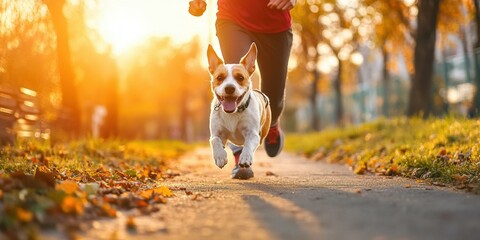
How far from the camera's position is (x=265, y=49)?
6.52 m

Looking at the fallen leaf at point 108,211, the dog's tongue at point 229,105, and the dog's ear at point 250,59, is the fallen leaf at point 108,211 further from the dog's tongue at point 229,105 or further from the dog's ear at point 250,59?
the dog's ear at point 250,59

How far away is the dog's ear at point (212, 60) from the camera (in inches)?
237

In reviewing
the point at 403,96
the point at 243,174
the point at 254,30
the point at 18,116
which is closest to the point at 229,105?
the point at 243,174

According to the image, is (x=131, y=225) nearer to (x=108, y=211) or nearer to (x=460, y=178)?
(x=108, y=211)

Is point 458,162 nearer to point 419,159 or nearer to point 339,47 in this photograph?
point 419,159

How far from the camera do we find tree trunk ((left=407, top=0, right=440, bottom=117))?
1386 cm

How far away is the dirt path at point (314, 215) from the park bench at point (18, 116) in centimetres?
603

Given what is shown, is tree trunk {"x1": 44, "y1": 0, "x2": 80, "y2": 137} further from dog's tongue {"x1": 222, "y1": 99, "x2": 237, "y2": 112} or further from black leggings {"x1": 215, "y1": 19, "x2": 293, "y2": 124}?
dog's tongue {"x1": 222, "y1": 99, "x2": 237, "y2": 112}

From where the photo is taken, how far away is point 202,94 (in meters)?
60.2

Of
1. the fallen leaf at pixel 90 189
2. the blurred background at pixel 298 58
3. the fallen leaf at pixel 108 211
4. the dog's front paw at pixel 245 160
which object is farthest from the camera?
the blurred background at pixel 298 58

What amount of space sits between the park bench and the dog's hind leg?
15.5 ft

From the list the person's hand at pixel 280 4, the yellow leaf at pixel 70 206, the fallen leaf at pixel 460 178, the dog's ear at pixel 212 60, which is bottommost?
the yellow leaf at pixel 70 206

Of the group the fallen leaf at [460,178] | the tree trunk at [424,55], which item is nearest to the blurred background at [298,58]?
the tree trunk at [424,55]

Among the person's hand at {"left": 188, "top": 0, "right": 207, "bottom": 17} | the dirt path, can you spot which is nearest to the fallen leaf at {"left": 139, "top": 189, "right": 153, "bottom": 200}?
the dirt path
